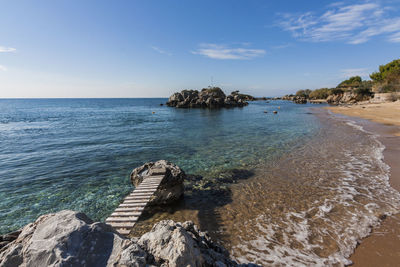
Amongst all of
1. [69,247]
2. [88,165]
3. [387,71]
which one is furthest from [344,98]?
[69,247]

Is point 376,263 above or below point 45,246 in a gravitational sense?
below

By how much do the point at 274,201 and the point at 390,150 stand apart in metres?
13.4

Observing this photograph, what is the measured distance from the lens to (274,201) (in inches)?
328

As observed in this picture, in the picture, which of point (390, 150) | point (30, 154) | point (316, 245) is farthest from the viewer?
point (30, 154)

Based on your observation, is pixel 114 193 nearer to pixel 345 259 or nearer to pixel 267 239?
pixel 267 239

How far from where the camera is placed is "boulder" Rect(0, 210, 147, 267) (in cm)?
243

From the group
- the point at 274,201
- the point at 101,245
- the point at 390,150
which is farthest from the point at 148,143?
the point at 390,150

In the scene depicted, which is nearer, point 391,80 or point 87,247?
point 87,247

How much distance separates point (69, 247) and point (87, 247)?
0.22m

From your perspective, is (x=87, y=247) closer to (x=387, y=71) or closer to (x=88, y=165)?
(x=88, y=165)

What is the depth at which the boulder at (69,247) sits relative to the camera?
7.98 feet

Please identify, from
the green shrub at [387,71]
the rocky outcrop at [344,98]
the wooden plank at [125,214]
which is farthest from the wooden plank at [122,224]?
the rocky outcrop at [344,98]

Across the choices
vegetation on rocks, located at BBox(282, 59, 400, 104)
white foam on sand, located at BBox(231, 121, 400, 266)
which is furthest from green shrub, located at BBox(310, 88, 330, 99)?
white foam on sand, located at BBox(231, 121, 400, 266)

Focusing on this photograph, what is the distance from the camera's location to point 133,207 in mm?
6371
